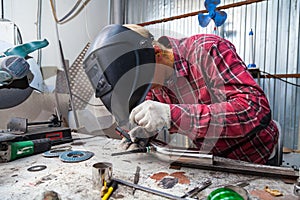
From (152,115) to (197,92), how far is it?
0.33 m

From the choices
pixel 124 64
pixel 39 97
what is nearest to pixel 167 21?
pixel 39 97

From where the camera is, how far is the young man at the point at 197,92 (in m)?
0.70

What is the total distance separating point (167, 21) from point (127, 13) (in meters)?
0.57

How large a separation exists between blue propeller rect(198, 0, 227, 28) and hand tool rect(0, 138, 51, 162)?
180 centimetres

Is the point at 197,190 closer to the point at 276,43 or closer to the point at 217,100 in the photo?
the point at 217,100

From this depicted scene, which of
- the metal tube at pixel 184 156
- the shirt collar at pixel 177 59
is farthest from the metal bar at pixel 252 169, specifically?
the shirt collar at pixel 177 59

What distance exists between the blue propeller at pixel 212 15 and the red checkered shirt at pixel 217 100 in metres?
1.30

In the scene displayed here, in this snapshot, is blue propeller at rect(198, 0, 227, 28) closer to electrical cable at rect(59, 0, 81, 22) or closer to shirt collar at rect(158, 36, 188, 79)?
electrical cable at rect(59, 0, 81, 22)

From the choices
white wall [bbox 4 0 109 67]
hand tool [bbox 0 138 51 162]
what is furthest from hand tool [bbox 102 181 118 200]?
white wall [bbox 4 0 109 67]

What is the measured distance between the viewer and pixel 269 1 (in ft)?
6.87

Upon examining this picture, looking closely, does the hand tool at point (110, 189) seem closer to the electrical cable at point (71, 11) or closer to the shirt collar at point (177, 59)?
the shirt collar at point (177, 59)

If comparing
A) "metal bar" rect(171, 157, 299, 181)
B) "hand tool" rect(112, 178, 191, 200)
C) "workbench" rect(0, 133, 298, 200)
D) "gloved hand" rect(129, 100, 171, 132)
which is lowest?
"workbench" rect(0, 133, 298, 200)

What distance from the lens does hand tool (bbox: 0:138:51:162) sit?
2.59ft

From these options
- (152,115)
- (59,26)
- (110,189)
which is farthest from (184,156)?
(59,26)
